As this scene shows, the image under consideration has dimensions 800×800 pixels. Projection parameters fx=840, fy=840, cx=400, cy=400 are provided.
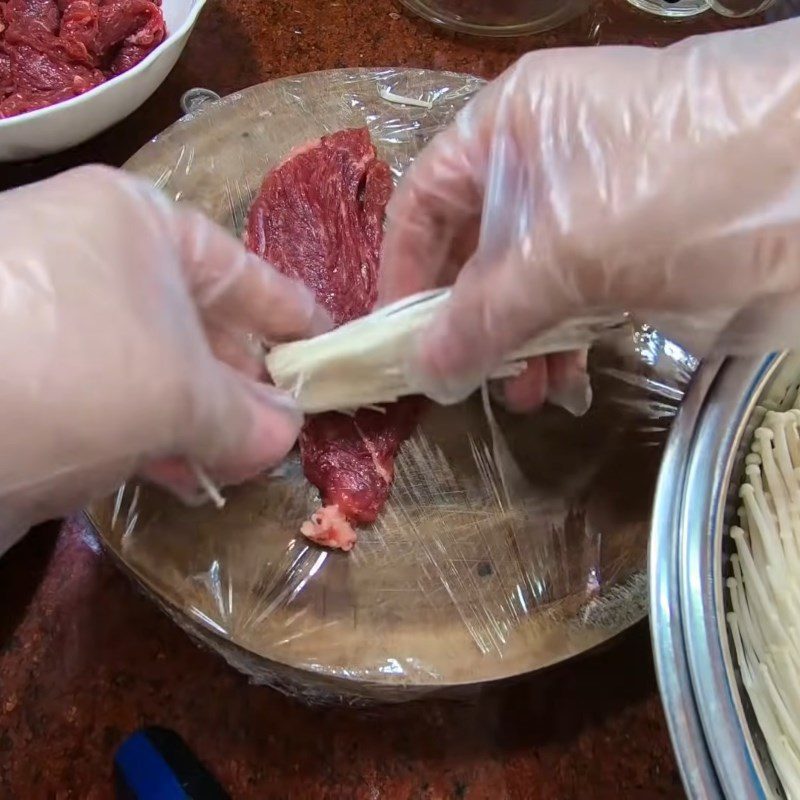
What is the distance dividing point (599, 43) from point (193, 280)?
97 centimetres

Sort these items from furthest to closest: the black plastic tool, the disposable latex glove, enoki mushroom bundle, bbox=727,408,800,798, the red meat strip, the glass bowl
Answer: the glass bowl
the red meat strip
the black plastic tool
enoki mushroom bundle, bbox=727,408,800,798
the disposable latex glove

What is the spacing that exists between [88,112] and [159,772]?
0.80 m

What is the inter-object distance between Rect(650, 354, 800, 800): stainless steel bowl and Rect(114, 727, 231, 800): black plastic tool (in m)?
0.50

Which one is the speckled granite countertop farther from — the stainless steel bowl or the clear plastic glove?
the clear plastic glove

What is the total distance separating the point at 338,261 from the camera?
107 centimetres

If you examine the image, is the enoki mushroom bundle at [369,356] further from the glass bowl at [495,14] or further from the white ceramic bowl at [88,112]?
the glass bowl at [495,14]

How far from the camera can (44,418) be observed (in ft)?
2.09

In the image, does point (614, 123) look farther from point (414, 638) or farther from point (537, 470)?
point (414, 638)

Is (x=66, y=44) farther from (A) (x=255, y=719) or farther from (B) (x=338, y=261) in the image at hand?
(A) (x=255, y=719)

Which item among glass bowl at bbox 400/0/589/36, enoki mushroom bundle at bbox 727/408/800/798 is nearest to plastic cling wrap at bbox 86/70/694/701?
enoki mushroom bundle at bbox 727/408/800/798

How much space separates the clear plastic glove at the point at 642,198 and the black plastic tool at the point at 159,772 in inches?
19.8

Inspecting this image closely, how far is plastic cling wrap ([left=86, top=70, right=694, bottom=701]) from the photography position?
2.91 ft

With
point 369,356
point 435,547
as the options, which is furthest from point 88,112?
point 435,547

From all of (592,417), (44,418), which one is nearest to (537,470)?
(592,417)
